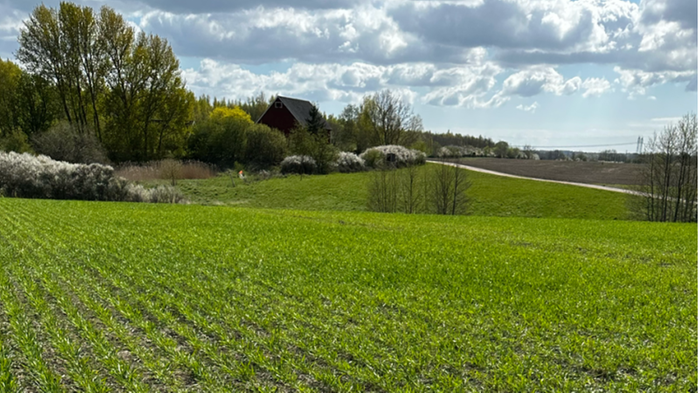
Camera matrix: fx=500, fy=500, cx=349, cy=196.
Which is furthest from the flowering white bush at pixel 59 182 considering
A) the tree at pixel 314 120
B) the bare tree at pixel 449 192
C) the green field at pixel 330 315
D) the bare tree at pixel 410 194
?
the tree at pixel 314 120

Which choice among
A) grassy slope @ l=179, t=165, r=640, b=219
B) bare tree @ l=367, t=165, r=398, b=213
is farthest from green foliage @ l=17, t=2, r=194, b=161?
bare tree @ l=367, t=165, r=398, b=213

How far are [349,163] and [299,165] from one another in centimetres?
522

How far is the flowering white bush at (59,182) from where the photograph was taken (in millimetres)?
20078

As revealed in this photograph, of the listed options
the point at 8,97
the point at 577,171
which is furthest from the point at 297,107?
the point at 577,171

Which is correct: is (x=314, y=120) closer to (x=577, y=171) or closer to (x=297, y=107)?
(x=297, y=107)

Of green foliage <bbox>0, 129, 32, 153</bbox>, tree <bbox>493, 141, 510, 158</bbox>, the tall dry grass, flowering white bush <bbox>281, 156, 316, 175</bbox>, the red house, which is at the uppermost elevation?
the red house

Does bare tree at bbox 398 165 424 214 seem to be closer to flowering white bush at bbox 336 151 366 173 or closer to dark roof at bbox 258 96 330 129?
flowering white bush at bbox 336 151 366 173

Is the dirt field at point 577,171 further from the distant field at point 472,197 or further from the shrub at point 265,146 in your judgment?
the shrub at point 265,146

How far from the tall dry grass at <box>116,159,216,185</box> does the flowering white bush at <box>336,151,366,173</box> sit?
413 inches

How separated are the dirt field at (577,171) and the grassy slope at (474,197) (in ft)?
16.1

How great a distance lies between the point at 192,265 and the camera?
7746 mm

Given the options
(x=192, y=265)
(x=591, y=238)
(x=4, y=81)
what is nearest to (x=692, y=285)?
(x=591, y=238)

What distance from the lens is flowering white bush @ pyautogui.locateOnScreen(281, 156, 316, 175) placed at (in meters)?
37.4

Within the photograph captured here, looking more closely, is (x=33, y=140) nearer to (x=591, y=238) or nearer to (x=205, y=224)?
(x=205, y=224)
